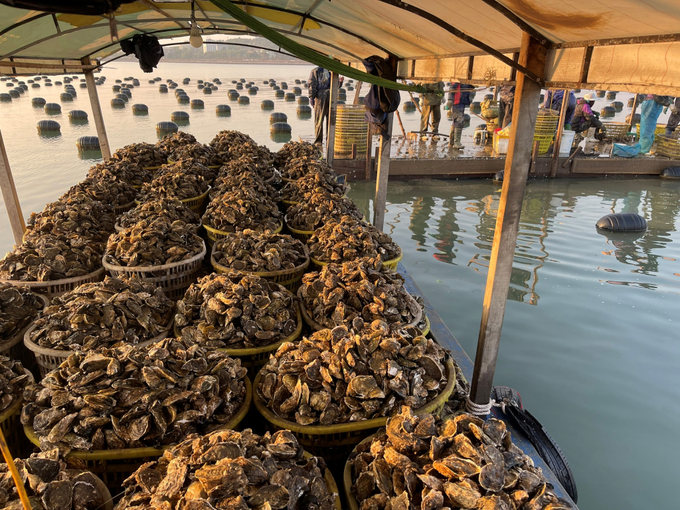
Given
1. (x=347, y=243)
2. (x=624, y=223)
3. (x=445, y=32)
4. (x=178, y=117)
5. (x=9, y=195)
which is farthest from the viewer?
(x=178, y=117)

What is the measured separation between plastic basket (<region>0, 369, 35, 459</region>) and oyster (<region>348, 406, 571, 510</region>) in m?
1.76

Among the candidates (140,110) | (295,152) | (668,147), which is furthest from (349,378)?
(140,110)

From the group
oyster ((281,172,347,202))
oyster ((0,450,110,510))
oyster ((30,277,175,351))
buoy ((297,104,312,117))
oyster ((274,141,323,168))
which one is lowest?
oyster ((0,450,110,510))

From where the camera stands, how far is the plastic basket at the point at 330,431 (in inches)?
83.0

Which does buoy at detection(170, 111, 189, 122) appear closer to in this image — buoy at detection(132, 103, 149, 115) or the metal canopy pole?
buoy at detection(132, 103, 149, 115)

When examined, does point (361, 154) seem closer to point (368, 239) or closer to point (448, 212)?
point (448, 212)

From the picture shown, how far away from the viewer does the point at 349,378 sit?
222 cm

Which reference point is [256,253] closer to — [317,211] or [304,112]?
[317,211]

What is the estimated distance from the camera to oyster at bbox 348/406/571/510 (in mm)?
1598

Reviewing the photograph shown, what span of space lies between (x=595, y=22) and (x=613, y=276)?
5.78 metres

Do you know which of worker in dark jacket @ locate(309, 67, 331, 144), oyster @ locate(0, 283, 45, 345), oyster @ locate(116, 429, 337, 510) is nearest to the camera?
oyster @ locate(116, 429, 337, 510)

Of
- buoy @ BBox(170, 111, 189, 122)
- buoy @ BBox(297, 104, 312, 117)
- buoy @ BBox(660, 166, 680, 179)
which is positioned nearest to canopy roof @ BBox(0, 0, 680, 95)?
buoy @ BBox(660, 166, 680, 179)

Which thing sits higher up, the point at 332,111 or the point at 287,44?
the point at 287,44

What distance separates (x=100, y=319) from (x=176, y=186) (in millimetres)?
3240
